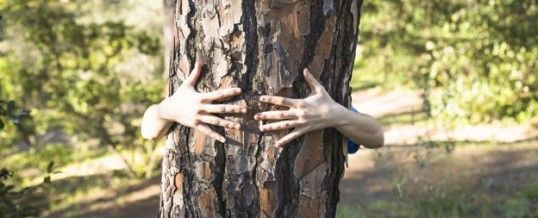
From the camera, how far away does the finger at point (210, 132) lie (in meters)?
2.06

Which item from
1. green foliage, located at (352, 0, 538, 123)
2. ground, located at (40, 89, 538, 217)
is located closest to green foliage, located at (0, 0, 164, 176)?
ground, located at (40, 89, 538, 217)

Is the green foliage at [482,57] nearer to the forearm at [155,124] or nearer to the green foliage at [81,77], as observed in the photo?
the green foliage at [81,77]

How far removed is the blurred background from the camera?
7.10m

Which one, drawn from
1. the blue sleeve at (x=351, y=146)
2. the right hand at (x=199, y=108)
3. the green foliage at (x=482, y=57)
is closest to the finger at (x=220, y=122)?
the right hand at (x=199, y=108)

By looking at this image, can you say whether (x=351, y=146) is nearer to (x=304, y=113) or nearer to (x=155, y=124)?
(x=304, y=113)

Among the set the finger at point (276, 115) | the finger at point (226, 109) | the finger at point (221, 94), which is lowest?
the finger at point (276, 115)

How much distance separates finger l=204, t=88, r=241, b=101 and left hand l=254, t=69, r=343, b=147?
7 cm

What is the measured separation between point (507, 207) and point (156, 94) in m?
4.65

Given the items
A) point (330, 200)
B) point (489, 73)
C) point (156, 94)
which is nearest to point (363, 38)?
point (489, 73)

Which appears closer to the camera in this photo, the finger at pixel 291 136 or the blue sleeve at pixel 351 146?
the finger at pixel 291 136

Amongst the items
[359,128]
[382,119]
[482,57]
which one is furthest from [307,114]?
[382,119]

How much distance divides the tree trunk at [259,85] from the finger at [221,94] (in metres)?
0.03

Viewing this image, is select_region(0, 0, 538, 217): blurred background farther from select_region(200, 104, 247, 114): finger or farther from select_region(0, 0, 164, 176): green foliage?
select_region(200, 104, 247, 114): finger

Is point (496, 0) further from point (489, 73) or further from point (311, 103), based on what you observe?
point (311, 103)
